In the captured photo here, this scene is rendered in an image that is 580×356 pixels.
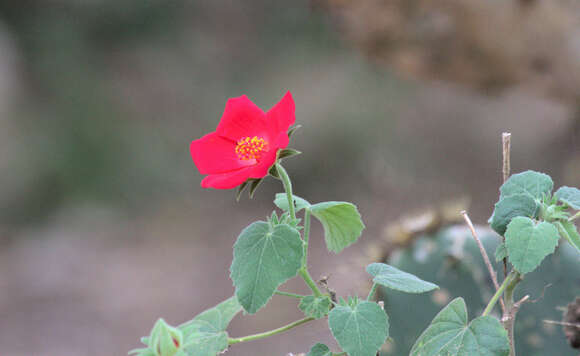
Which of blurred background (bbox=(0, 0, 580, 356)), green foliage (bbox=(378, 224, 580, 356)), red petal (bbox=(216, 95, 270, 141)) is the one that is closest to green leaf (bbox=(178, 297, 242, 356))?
red petal (bbox=(216, 95, 270, 141))

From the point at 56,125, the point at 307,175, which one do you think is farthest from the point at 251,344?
A: the point at 56,125

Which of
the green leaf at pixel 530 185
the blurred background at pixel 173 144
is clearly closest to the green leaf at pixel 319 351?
the green leaf at pixel 530 185

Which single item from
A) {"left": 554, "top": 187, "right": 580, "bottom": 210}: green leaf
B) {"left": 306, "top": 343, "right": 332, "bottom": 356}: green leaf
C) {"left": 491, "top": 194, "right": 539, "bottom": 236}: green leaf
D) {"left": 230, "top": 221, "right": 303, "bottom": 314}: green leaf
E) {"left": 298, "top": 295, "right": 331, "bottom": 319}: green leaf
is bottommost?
{"left": 554, "top": 187, "right": 580, "bottom": 210}: green leaf

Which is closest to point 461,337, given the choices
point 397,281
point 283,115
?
point 397,281

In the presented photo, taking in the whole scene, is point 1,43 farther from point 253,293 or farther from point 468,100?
point 253,293

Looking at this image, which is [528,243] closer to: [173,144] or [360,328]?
[360,328]

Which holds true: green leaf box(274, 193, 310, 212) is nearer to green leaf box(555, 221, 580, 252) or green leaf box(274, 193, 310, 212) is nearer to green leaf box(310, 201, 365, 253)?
green leaf box(310, 201, 365, 253)
